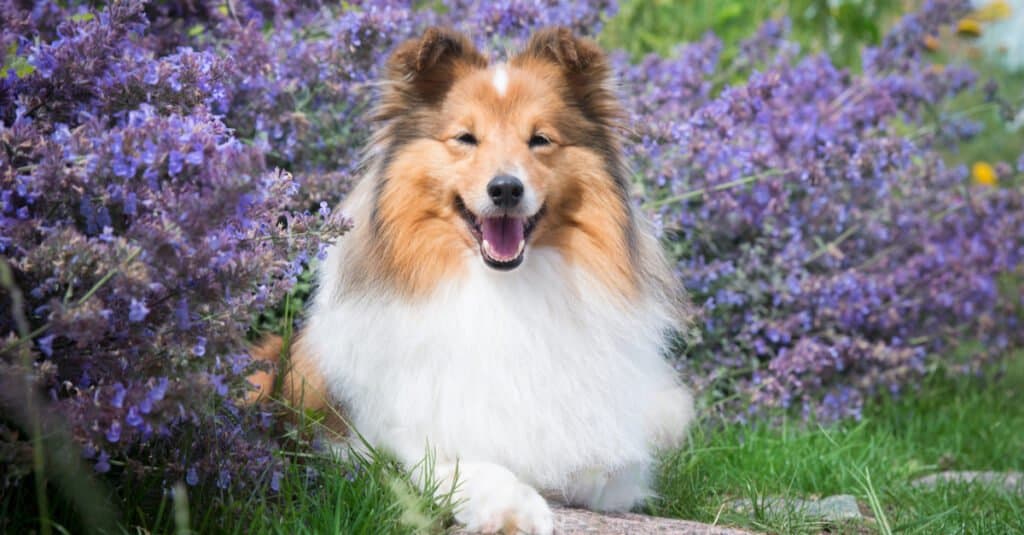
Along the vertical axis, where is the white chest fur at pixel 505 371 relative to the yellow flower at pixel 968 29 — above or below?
below

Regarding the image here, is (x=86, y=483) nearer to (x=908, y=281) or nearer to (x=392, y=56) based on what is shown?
(x=392, y=56)

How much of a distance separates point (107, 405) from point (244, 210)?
0.55 metres

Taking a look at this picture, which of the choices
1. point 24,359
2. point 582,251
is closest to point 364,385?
point 582,251

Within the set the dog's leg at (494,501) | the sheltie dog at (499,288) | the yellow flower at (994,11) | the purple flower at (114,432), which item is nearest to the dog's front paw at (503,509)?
the dog's leg at (494,501)

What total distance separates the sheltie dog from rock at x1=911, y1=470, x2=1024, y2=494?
1.33m

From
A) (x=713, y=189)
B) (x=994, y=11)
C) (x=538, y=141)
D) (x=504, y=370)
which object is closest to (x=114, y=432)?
(x=504, y=370)

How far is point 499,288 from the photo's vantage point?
3.40 m

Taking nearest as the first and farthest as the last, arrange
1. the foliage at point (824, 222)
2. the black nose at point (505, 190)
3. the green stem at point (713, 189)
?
the black nose at point (505, 190)
the green stem at point (713, 189)
the foliage at point (824, 222)

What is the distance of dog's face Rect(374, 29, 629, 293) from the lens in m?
3.37

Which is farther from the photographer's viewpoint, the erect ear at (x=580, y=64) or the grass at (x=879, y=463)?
the erect ear at (x=580, y=64)

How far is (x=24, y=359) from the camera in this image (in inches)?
85.1

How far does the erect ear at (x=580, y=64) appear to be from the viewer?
3.57m

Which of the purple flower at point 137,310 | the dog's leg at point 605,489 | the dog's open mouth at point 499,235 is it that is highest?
the purple flower at point 137,310

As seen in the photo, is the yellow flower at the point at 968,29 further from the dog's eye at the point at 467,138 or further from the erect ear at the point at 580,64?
the dog's eye at the point at 467,138
